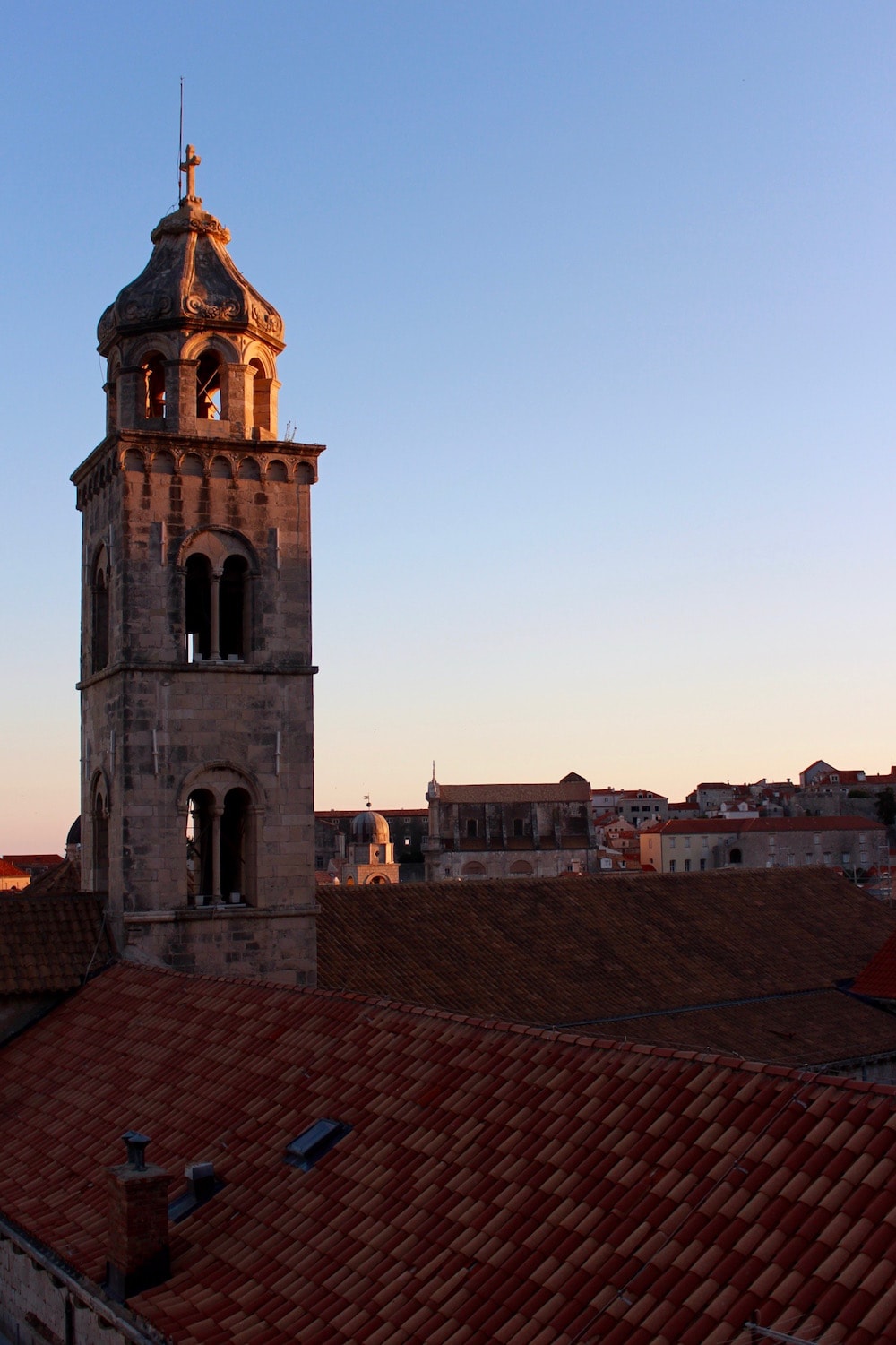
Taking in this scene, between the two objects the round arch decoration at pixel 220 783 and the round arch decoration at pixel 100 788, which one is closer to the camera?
the round arch decoration at pixel 220 783

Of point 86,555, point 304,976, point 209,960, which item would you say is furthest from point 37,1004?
point 86,555

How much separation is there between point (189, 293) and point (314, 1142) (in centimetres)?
1180

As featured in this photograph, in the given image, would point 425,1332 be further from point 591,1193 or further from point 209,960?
point 209,960

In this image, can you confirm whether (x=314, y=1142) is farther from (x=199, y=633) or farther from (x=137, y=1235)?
(x=199, y=633)

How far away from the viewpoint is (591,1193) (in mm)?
7266

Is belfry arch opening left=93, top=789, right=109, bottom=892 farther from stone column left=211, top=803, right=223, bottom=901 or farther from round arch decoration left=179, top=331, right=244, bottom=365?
round arch decoration left=179, top=331, right=244, bottom=365

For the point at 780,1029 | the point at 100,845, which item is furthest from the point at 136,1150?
the point at 780,1029

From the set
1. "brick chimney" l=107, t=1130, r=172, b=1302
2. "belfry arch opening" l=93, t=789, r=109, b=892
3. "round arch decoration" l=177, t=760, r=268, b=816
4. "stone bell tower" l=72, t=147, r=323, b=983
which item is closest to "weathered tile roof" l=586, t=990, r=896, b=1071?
"stone bell tower" l=72, t=147, r=323, b=983

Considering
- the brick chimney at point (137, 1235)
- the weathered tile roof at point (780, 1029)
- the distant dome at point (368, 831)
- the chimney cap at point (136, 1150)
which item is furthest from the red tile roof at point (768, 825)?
the brick chimney at point (137, 1235)

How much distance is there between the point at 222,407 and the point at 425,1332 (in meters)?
12.9

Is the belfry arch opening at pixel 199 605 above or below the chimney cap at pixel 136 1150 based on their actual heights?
above

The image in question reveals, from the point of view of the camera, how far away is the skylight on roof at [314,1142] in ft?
30.2

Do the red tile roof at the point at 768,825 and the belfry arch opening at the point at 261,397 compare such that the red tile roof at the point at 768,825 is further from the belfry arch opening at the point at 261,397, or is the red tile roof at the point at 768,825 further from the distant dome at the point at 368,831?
the belfry arch opening at the point at 261,397

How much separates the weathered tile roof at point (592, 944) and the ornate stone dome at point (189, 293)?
9.94 metres
